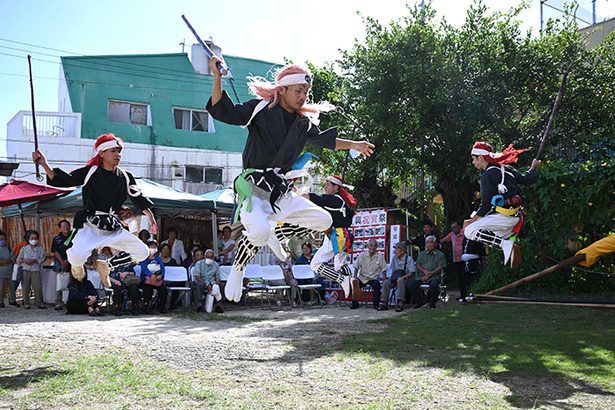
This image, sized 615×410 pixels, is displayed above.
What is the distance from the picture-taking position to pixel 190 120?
22703 millimetres

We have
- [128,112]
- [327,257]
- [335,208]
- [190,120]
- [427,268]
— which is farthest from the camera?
[190,120]

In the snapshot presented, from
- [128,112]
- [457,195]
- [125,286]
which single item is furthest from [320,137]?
[128,112]

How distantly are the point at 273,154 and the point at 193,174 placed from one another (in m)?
17.4

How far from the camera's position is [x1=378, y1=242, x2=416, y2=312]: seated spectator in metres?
11.2

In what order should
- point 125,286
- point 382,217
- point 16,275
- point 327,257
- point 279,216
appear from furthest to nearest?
point 382,217 → point 16,275 → point 125,286 → point 327,257 → point 279,216

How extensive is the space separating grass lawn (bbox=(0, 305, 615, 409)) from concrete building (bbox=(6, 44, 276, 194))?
1479cm

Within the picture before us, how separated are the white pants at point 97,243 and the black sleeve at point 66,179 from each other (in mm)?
421

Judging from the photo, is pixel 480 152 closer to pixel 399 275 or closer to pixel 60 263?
pixel 399 275

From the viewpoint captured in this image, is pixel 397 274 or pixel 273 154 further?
pixel 397 274

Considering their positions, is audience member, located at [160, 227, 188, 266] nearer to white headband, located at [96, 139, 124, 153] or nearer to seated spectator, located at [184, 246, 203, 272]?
seated spectator, located at [184, 246, 203, 272]

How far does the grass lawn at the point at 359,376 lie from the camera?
172 inches

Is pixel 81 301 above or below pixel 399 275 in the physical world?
below

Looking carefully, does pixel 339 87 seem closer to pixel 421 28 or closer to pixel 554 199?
pixel 421 28

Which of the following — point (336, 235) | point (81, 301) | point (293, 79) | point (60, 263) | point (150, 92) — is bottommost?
point (81, 301)
